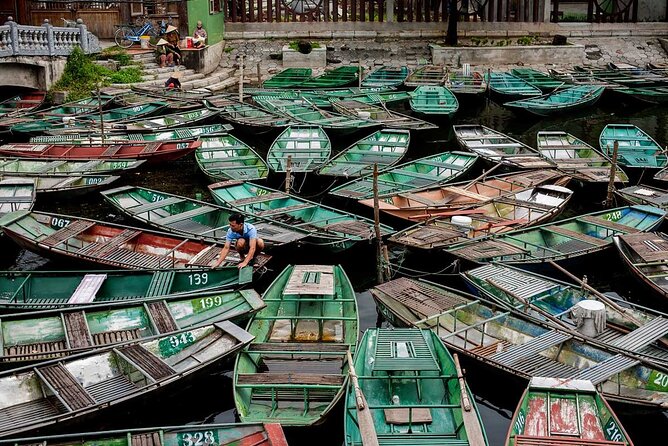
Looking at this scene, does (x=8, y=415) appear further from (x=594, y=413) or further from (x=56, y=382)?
(x=594, y=413)

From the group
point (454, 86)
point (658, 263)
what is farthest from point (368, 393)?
point (454, 86)

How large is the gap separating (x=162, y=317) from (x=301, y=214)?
18.5 feet

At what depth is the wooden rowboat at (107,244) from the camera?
601 inches

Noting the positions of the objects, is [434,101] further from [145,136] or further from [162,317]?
[162,317]

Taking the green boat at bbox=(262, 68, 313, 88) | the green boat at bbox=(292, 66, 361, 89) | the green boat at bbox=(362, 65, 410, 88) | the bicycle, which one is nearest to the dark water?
the green boat at bbox=(362, 65, 410, 88)

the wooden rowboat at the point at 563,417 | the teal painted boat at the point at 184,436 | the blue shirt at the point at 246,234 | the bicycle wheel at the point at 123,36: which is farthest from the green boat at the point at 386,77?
the teal painted boat at the point at 184,436

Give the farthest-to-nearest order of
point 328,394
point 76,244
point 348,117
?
point 348,117 → point 76,244 → point 328,394

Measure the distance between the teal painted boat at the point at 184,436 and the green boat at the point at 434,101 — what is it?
19969mm

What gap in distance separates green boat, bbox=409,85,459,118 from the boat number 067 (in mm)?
20083

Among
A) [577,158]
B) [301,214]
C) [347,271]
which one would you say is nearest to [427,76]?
[577,158]

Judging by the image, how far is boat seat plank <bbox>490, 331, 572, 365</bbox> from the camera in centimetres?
1184

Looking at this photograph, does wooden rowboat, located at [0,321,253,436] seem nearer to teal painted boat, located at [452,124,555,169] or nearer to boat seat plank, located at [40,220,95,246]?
boat seat plank, located at [40,220,95,246]

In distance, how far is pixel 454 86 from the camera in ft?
105

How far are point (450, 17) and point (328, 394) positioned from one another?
96.5ft
